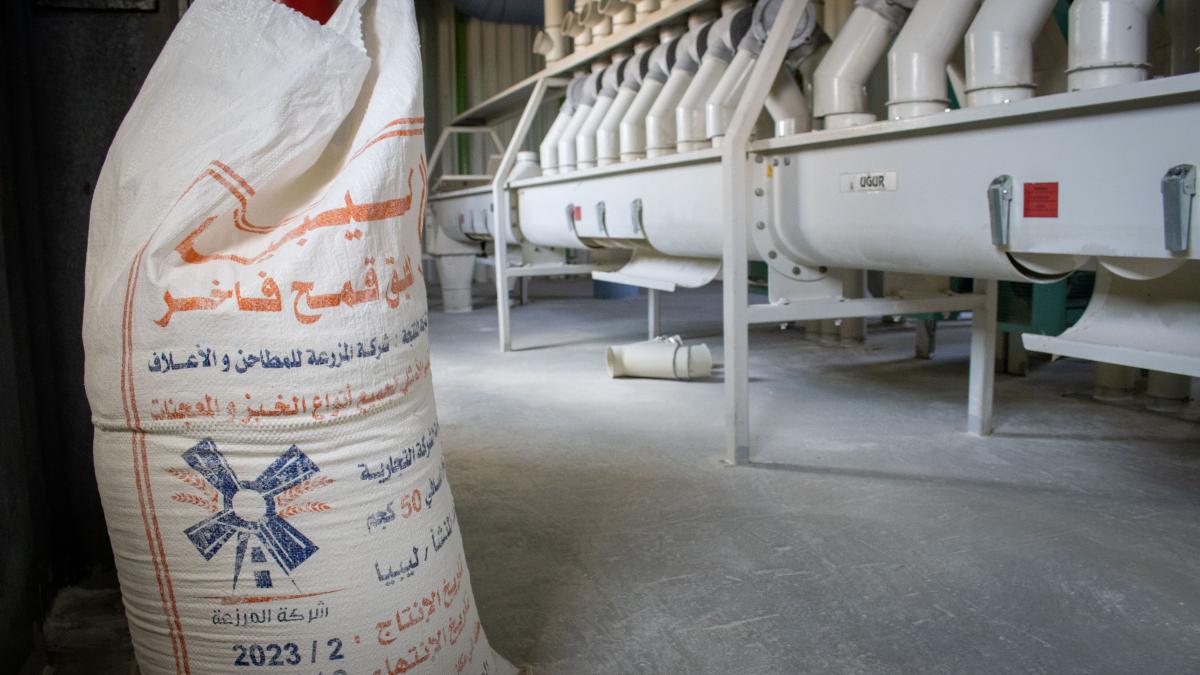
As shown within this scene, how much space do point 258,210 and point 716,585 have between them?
1.01 meters

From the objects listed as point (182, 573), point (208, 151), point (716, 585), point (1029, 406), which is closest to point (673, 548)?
point (716, 585)

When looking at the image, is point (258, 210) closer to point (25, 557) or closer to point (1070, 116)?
point (25, 557)

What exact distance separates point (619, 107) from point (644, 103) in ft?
0.68

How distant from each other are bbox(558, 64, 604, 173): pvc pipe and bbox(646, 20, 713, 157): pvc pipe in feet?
2.28

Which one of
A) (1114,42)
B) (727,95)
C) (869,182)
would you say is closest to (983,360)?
(869,182)

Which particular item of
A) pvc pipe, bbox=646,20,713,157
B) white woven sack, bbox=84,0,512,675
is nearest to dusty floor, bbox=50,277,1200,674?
white woven sack, bbox=84,0,512,675

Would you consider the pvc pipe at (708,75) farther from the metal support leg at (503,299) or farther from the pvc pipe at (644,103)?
the metal support leg at (503,299)

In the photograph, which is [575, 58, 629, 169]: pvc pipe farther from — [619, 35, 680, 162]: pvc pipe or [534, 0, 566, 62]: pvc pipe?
[534, 0, 566, 62]: pvc pipe

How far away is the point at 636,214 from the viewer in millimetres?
3035

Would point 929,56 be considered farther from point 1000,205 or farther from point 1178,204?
point 1178,204

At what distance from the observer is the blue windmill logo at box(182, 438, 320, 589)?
35.4 inches

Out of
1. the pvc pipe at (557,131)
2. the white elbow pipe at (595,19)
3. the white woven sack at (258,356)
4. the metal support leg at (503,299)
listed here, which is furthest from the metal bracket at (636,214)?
the white woven sack at (258,356)

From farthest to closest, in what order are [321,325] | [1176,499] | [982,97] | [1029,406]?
1. [1029,406]
2. [1176,499]
3. [982,97]
4. [321,325]

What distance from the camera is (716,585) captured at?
5.16 feet
